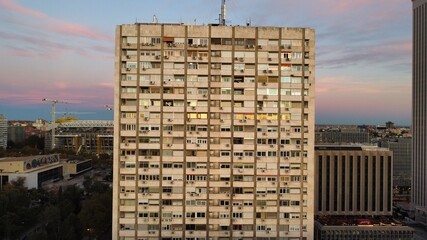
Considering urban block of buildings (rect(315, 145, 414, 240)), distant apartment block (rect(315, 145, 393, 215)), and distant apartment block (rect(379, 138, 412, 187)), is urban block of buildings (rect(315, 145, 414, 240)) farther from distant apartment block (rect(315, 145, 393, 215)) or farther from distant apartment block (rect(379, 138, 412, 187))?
distant apartment block (rect(379, 138, 412, 187))

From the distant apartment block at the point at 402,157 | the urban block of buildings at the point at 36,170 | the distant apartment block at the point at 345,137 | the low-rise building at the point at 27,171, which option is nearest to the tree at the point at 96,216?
the urban block of buildings at the point at 36,170

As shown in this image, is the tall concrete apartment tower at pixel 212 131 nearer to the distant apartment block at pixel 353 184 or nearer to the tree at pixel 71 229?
the tree at pixel 71 229

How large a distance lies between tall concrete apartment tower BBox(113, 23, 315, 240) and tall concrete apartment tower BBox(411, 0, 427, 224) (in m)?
65.7

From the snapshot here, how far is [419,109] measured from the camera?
8412 cm

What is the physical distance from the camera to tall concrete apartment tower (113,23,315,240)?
26.6 metres

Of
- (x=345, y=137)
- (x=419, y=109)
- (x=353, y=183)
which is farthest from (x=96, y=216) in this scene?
(x=345, y=137)

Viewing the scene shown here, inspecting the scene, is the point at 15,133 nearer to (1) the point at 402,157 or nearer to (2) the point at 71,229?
(1) the point at 402,157

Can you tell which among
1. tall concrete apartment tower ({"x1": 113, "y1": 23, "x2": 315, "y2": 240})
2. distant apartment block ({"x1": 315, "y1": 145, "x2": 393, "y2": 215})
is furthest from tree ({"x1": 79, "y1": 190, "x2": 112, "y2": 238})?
distant apartment block ({"x1": 315, "y1": 145, "x2": 393, "y2": 215})

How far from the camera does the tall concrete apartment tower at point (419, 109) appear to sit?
3231 inches

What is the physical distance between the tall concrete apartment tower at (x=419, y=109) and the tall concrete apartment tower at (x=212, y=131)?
216ft

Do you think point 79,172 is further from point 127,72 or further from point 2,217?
point 127,72

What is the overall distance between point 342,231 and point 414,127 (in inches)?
1516

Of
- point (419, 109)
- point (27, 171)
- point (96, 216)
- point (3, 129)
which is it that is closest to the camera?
point (96, 216)

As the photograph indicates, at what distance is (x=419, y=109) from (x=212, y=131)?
70.9 m
